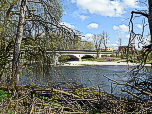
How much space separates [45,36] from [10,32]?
1959mm

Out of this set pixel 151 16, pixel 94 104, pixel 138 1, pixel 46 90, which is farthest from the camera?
pixel 46 90

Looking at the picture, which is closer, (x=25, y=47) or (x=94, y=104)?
(x=94, y=104)

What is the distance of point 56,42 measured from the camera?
5711mm

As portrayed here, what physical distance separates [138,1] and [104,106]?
291 cm

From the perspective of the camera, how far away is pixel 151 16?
313cm

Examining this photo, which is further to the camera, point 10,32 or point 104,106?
point 10,32

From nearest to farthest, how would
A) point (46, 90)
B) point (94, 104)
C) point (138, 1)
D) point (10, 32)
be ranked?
point (138, 1)
point (94, 104)
point (46, 90)
point (10, 32)

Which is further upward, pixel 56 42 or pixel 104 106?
pixel 56 42

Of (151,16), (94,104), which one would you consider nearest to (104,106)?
(94,104)

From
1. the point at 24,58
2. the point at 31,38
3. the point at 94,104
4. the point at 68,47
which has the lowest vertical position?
the point at 94,104

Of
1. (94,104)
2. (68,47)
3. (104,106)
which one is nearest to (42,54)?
(68,47)

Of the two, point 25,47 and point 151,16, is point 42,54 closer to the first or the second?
point 25,47

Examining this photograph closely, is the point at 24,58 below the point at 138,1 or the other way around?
below

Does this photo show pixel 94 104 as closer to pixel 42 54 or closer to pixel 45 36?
pixel 42 54
